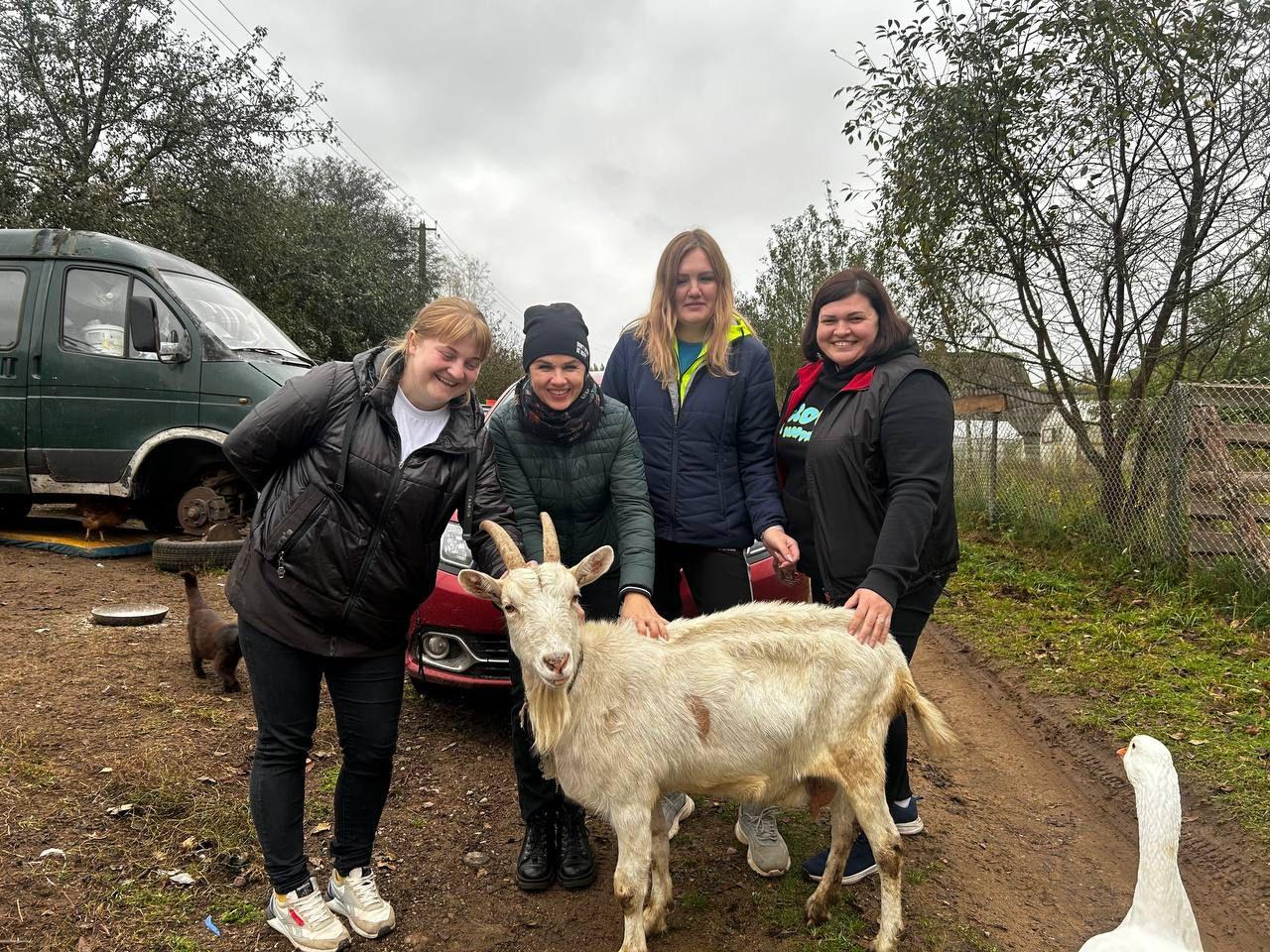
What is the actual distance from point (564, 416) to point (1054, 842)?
3264mm

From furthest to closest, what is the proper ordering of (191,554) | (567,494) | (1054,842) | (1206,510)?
(191,554), (1206,510), (1054,842), (567,494)

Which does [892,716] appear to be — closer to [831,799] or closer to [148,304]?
[831,799]

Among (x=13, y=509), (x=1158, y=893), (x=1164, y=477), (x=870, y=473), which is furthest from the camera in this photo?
(x=13, y=509)

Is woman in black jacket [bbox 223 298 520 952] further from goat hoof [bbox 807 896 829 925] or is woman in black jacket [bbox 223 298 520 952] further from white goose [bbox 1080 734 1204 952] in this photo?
white goose [bbox 1080 734 1204 952]

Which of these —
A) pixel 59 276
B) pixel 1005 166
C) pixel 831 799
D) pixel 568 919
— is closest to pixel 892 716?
pixel 831 799

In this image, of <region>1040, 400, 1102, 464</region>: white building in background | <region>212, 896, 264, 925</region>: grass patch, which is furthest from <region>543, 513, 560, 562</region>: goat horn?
<region>1040, 400, 1102, 464</region>: white building in background

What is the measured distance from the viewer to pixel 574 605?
10.00 feet

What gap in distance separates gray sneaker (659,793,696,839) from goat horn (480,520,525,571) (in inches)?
49.0

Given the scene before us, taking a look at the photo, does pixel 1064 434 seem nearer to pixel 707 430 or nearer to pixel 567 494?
pixel 707 430

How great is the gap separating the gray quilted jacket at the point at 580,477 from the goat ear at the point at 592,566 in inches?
9.5

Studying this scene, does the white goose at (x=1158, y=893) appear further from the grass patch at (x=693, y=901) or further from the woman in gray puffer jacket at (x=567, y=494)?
the woman in gray puffer jacket at (x=567, y=494)

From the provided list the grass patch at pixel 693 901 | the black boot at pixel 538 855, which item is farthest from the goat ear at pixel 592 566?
the grass patch at pixel 693 901

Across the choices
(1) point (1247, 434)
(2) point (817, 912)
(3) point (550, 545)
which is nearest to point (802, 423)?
(3) point (550, 545)

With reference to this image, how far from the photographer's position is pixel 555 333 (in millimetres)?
3270
